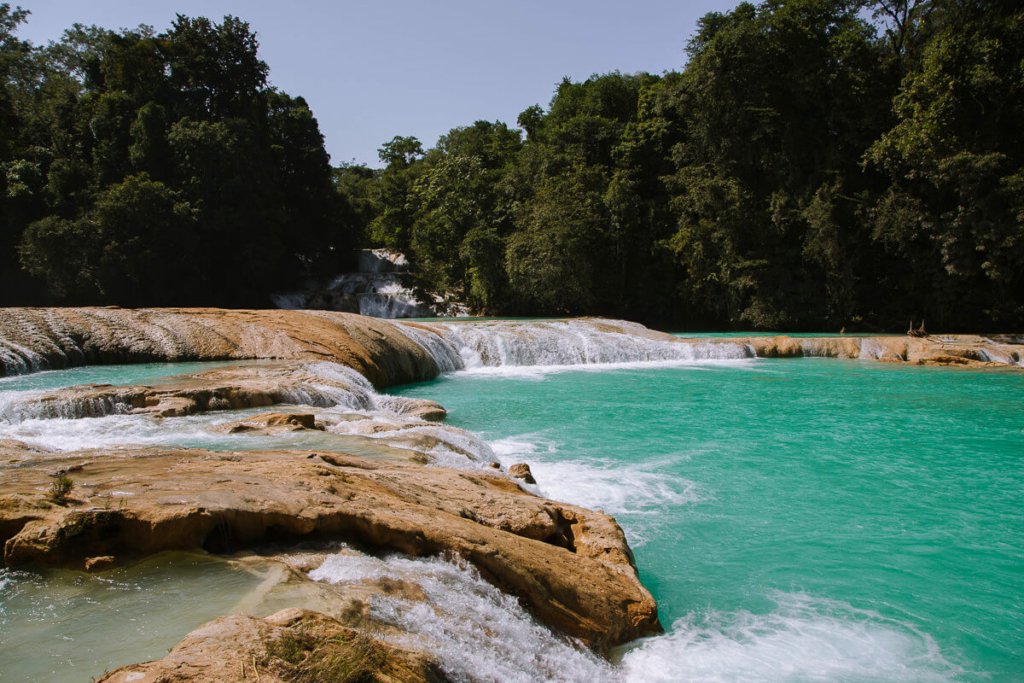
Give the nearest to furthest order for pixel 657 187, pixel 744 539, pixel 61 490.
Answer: pixel 61 490
pixel 744 539
pixel 657 187

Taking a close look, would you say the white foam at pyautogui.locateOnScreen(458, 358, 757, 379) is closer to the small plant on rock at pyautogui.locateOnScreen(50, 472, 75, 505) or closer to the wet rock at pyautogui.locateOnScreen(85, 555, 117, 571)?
the small plant on rock at pyautogui.locateOnScreen(50, 472, 75, 505)

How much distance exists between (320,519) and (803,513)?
4.72 meters

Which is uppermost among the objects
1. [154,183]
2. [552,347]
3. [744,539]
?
[154,183]

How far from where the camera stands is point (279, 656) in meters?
2.26

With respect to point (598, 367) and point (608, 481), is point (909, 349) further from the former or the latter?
point (608, 481)

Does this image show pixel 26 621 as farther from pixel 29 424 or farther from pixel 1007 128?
pixel 1007 128

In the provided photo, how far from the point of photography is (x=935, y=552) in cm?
550

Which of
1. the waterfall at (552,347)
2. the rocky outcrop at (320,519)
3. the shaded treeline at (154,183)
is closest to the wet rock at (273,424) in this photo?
the rocky outcrop at (320,519)

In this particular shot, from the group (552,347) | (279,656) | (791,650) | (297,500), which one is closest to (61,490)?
(297,500)

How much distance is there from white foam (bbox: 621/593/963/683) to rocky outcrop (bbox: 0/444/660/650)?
283 mm

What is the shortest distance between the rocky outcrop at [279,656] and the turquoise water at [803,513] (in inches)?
75.2

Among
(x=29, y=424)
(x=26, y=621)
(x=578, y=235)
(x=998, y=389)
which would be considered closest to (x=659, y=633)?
(x=26, y=621)

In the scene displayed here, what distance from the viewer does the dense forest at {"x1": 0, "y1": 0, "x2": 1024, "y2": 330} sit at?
20484 mm

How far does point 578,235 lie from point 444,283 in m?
6.83
